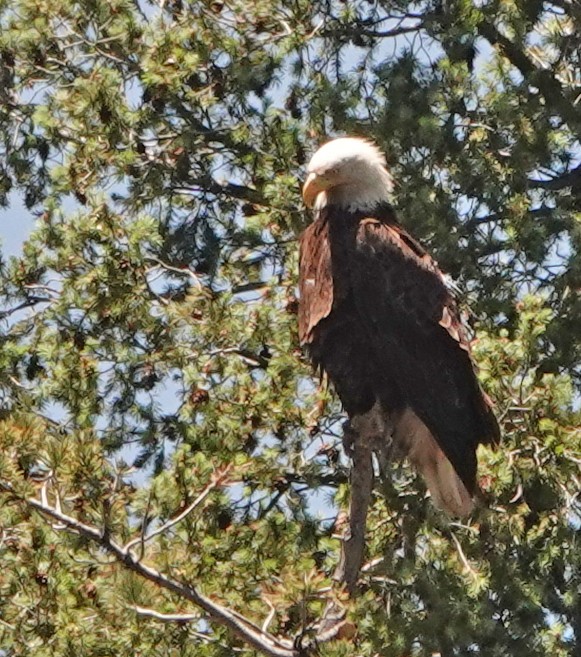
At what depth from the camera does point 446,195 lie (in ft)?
20.2

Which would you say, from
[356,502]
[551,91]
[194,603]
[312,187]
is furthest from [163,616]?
[551,91]

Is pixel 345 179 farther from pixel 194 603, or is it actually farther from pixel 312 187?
pixel 194 603

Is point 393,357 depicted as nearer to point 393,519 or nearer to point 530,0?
point 393,519

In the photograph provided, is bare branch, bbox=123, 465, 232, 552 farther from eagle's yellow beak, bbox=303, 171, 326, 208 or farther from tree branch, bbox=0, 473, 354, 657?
eagle's yellow beak, bbox=303, 171, 326, 208

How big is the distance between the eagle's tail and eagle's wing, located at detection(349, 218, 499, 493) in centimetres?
12

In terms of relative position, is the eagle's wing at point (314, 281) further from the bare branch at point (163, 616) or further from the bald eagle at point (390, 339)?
the bare branch at point (163, 616)

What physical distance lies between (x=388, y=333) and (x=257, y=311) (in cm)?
58

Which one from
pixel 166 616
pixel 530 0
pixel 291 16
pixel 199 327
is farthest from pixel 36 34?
pixel 166 616

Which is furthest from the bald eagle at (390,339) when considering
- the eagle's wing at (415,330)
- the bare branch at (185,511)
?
the bare branch at (185,511)

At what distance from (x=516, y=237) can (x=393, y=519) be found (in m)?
1.15

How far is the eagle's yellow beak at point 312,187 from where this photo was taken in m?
5.72

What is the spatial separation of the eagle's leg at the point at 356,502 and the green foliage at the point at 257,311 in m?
0.11

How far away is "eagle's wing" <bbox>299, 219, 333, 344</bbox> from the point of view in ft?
17.9

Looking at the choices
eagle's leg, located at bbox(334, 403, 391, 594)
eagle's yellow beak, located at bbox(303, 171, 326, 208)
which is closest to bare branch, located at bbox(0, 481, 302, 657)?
eagle's leg, located at bbox(334, 403, 391, 594)
